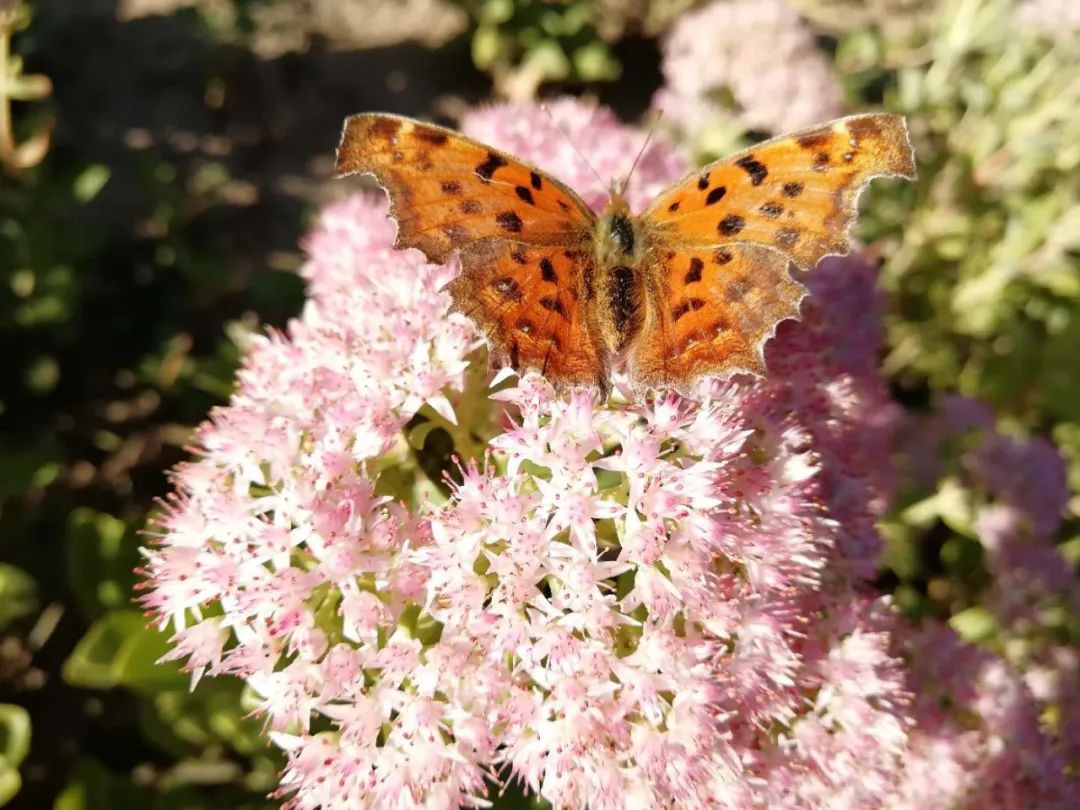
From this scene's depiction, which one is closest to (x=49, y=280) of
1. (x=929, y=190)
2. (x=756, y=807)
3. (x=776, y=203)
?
(x=776, y=203)

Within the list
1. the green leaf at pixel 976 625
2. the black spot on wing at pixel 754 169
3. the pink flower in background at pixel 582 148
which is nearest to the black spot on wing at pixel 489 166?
the black spot on wing at pixel 754 169

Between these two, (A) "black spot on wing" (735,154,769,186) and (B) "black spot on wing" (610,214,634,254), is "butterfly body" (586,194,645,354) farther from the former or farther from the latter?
(A) "black spot on wing" (735,154,769,186)

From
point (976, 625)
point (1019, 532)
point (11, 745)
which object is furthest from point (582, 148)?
point (11, 745)

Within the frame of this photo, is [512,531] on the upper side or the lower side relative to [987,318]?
upper

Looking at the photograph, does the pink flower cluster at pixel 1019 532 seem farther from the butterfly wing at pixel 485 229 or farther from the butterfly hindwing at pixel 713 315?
the butterfly wing at pixel 485 229

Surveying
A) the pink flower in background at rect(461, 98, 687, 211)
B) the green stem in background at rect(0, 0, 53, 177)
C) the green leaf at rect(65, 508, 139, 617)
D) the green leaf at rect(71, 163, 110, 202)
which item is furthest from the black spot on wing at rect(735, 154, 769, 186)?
the green leaf at rect(71, 163, 110, 202)

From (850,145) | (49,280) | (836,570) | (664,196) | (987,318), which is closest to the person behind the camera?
(850,145)

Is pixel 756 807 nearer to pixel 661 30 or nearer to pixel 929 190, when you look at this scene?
pixel 929 190

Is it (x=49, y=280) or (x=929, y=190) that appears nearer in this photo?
(x=49, y=280)
